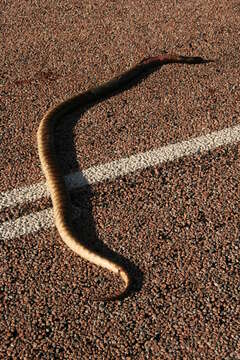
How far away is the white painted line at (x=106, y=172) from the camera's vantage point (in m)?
3.42

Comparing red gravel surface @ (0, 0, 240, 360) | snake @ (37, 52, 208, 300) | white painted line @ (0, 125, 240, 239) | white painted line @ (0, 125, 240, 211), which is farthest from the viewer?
white painted line @ (0, 125, 240, 211)

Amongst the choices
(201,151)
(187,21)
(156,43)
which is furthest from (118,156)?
(187,21)

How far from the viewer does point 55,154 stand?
3.89 meters

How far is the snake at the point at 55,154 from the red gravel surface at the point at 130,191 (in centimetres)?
5

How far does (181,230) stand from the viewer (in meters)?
3.34

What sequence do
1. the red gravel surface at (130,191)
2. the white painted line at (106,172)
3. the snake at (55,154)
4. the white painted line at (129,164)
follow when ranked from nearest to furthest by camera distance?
the red gravel surface at (130,191)
the snake at (55,154)
the white painted line at (106,172)
the white painted line at (129,164)

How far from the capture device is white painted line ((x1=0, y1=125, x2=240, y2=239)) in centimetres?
342

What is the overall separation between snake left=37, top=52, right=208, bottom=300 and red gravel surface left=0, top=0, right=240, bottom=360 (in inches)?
2.0

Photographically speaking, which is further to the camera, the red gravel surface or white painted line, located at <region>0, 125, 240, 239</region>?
white painted line, located at <region>0, 125, 240, 239</region>

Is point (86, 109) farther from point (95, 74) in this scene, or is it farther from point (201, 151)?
point (201, 151)

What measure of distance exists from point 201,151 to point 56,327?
1490mm

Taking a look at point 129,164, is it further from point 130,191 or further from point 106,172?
point 130,191

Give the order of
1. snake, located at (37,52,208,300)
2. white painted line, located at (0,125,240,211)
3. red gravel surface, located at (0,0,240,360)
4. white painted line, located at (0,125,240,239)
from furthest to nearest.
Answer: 1. white painted line, located at (0,125,240,211)
2. white painted line, located at (0,125,240,239)
3. snake, located at (37,52,208,300)
4. red gravel surface, located at (0,0,240,360)

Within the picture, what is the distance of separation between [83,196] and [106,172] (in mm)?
247
